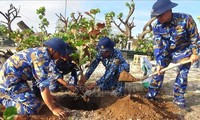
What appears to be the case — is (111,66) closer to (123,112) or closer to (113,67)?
(113,67)

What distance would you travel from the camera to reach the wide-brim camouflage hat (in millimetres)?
3566

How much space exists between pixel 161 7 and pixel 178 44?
0.63 metres

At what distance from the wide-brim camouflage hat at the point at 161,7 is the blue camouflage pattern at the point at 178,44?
0.82ft

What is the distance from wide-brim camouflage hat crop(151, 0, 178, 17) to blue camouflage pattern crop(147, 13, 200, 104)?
25 cm

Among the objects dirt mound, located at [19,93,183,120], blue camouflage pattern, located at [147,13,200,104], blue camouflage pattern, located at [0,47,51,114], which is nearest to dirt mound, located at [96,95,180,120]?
dirt mound, located at [19,93,183,120]

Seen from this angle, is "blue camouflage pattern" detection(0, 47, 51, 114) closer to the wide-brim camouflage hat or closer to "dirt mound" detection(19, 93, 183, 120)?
"dirt mound" detection(19, 93, 183, 120)

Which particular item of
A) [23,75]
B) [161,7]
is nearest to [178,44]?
[161,7]

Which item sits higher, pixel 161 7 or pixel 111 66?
pixel 161 7

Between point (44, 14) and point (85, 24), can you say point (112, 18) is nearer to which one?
point (44, 14)

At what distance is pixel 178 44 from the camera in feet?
12.8

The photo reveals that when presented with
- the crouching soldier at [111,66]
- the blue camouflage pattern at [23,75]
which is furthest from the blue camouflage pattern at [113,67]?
the blue camouflage pattern at [23,75]

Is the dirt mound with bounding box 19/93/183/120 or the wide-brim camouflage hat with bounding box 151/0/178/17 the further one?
the wide-brim camouflage hat with bounding box 151/0/178/17

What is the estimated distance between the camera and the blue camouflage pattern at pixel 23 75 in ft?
10.2

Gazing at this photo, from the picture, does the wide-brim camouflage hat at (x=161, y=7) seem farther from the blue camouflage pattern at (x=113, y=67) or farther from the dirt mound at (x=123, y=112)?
the dirt mound at (x=123, y=112)
